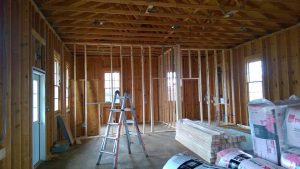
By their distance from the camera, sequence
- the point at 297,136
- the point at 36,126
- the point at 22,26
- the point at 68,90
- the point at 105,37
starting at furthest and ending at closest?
the point at 68,90 < the point at 105,37 < the point at 36,126 < the point at 22,26 < the point at 297,136

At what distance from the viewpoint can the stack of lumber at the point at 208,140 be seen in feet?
14.7

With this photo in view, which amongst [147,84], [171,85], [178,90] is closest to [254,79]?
[178,90]

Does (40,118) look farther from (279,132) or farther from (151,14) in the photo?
(279,132)

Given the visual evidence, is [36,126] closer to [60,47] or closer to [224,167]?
[60,47]

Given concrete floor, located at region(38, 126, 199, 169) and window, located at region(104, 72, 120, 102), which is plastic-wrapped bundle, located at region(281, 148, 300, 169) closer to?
concrete floor, located at region(38, 126, 199, 169)

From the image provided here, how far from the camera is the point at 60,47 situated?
7.16 metres

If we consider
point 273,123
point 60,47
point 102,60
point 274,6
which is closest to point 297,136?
point 273,123

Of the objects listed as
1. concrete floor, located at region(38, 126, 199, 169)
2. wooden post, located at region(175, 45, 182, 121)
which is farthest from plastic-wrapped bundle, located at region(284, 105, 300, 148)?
wooden post, located at region(175, 45, 182, 121)

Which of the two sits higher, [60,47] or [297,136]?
[60,47]

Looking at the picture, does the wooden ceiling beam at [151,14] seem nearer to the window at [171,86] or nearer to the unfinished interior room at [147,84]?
the unfinished interior room at [147,84]

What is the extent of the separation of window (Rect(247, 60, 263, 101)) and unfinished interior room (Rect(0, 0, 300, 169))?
1.8 inches

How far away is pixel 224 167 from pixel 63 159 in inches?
184

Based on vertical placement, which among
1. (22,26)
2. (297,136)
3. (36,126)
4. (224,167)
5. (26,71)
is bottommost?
(36,126)

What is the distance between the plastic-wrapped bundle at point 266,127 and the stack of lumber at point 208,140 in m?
3.41
